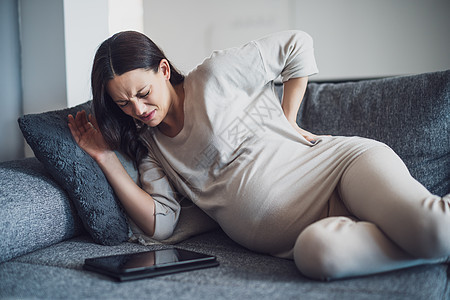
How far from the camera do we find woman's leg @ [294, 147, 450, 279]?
0.87 meters

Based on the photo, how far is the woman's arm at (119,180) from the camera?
1254 mm

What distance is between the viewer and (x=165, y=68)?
1312 millimetres

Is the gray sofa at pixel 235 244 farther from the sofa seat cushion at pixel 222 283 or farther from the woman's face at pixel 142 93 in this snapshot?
the woman's face at pixel 142 93

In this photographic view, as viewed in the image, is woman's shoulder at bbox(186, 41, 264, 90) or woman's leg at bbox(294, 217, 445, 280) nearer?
woman's leg at bbox(294, 217, 445, 280)

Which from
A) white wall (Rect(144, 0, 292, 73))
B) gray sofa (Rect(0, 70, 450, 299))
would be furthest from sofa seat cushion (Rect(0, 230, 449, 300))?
white wall (Rect(144, 0, 292, 73))

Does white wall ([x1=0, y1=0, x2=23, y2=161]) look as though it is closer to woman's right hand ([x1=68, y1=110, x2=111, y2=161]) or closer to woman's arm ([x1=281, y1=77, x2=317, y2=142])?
woman's right hand ([x1=68, y1=110, x2=111, y2=161])

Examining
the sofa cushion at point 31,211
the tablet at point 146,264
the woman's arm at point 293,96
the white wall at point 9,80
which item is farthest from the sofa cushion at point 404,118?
the white wall at point 9,80

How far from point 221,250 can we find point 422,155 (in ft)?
2.28

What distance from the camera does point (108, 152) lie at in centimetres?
130

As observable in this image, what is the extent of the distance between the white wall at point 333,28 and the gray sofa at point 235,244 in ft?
4.18

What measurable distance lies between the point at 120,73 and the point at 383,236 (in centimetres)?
79

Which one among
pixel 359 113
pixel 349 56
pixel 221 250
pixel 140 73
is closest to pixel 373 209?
pixel 221 250

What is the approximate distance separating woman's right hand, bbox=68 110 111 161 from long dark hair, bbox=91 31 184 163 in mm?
22

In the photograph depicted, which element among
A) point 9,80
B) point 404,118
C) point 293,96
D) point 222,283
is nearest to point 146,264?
point 222,283
